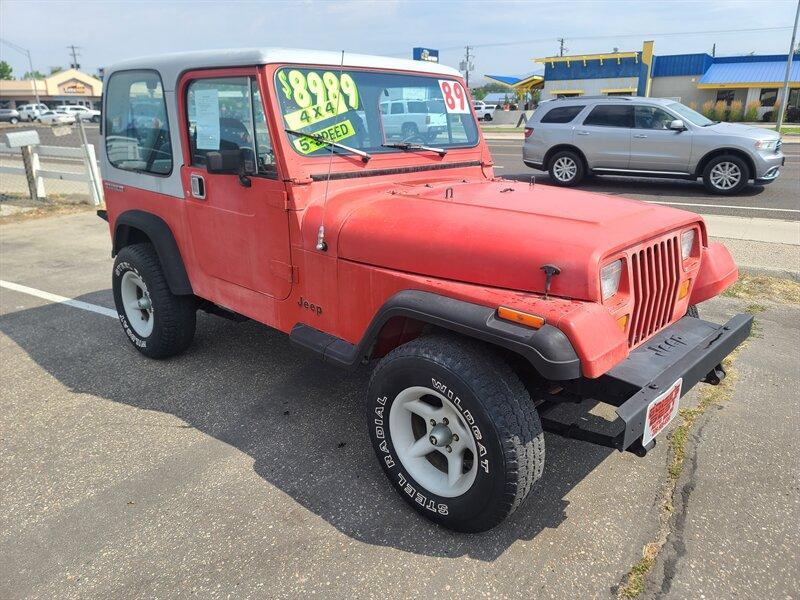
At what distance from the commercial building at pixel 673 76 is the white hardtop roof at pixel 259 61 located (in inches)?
1514

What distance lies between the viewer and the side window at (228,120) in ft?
10.2

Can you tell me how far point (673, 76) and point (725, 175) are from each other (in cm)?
3661

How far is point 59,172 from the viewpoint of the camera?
11.0 m

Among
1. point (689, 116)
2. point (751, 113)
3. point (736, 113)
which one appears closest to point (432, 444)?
point (689, 116)

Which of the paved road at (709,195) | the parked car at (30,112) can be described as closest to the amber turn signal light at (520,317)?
the paved road at (709,195)

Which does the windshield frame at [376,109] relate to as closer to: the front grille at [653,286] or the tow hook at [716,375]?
the front grille at [653,286]

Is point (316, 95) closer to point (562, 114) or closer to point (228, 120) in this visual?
point (228, 120)

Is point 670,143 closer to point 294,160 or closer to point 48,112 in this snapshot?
point 294,160

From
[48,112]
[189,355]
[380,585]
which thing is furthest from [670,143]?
[48,112]

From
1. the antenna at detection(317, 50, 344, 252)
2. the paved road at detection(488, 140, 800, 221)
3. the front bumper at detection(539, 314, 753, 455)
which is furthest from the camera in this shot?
the paved road at detection(488, 140, 800, 221)

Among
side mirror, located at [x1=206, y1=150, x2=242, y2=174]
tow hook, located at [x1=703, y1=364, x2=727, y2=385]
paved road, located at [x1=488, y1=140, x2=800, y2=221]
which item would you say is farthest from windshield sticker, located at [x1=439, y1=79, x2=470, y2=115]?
paved road, located at [x1=488, y1=140, x2=800, y2=221]

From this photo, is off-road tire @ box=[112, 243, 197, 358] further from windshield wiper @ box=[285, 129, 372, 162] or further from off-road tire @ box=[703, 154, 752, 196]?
off-road tire @ box=[703, 154, 752, 196]

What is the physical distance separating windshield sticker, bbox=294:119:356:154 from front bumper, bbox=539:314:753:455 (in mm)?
1742

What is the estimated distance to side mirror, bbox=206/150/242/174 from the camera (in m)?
3.10
